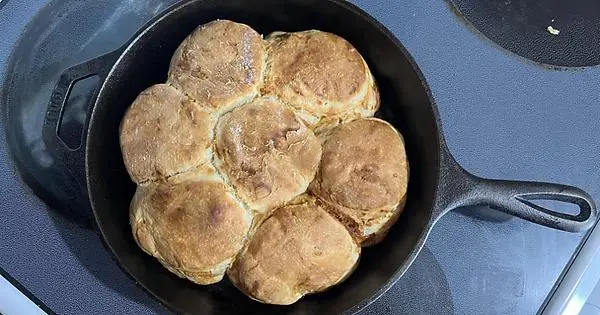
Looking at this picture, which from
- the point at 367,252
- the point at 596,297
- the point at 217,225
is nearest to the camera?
the point at 217,225

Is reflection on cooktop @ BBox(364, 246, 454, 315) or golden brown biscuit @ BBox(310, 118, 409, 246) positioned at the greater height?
golden brown biscuit @ BBox(310, 118, 409, 246)

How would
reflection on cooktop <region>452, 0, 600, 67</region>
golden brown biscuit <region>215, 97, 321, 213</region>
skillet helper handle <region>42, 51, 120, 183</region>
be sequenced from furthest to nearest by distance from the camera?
reflection on cooktop <region>452, 0, 600, 67</region> → skillet helper handle <region>42, 51, 120, 183</region> → golden brown biscuit <region>215, 97, 321, 213</region>

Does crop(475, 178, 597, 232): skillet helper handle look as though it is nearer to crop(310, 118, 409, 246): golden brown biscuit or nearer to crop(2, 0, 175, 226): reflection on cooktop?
crop(310, 118, 409, 246): golden brown biscuit

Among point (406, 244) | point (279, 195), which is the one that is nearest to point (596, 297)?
point (406, 244)

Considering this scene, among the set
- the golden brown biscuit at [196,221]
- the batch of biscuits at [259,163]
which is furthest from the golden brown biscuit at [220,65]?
the golden brown biscuit at [196,221]

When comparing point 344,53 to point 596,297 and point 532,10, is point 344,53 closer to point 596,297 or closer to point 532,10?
point 532,10

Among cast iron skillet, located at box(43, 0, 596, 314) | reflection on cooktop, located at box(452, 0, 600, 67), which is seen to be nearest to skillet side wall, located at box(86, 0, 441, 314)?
cast iron skillet, located at box(43, 0, 596, 314)

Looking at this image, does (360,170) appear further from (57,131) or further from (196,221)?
(57,131)
